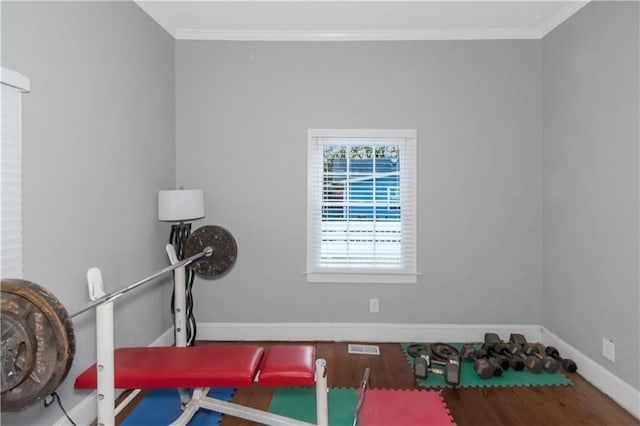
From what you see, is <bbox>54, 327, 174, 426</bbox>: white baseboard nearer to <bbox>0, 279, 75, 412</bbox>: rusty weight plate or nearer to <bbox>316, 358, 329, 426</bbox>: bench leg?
<bbox>0, 279, 75, 412</bbox>: rusty weight plate

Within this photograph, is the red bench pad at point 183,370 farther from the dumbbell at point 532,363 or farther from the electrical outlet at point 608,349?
the electrical outlet at point 608,349

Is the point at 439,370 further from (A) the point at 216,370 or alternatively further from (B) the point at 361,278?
(A) the point at 216,370

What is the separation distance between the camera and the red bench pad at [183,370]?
5.52ft

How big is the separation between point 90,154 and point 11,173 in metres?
0.54

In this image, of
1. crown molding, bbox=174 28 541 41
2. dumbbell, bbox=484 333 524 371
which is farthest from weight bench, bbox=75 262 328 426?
crown molding, bbox=174 28 541 41

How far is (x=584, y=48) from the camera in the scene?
8.61 feet

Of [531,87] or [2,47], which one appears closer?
[2,47]

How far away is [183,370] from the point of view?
1.72m

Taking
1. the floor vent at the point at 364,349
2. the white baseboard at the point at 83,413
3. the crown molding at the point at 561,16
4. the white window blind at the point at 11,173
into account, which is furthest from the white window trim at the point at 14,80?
the crown molding at the point at 561,16

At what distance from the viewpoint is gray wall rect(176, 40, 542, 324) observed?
3.19 m

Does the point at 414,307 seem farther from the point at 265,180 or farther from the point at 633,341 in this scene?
the point at 265,180

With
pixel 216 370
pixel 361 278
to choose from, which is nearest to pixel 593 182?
pixel 361 278

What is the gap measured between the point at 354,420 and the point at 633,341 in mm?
1866

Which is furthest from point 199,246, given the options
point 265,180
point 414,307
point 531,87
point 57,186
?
point 531,87
